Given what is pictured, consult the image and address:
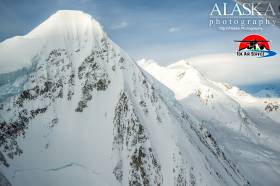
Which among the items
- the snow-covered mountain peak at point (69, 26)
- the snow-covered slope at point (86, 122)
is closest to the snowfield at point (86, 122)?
the snow-covered slope at point (86, 122)

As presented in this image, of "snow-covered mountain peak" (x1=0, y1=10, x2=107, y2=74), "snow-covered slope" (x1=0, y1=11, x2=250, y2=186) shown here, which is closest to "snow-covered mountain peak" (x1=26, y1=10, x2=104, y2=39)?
"snow-covered mountain peak" (x1=0, y1=10, x2=107, y2=74)

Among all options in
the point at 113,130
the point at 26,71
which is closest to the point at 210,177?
→ the point at 113,130

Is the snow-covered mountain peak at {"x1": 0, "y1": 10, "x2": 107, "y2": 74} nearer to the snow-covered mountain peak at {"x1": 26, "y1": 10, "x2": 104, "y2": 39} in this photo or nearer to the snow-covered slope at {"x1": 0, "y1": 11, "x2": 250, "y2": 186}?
the snow-covered mountain peak at {"x1": 26, "y1": 10, "x2": 104, "y2": 39}

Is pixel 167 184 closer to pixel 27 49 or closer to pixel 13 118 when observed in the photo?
pixel 13 118

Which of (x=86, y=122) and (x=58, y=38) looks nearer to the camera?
(x=86, y=122)

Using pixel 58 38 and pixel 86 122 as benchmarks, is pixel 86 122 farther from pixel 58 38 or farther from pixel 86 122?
pixel 58 38

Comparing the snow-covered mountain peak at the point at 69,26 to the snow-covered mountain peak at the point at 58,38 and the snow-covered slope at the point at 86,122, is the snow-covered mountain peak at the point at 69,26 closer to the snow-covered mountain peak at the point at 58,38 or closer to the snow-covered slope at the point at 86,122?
the snow-covered mountain peak at the point at 58,38

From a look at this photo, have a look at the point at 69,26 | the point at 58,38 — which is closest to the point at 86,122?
the point at 58,38
